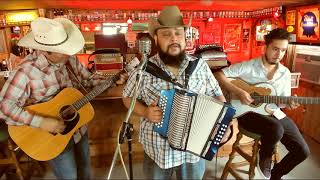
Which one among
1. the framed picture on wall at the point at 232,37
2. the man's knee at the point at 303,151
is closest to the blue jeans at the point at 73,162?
the man's knee at the point at 303,151

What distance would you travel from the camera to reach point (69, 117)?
2105mm

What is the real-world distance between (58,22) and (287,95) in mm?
2110

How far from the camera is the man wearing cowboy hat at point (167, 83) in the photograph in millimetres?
1730

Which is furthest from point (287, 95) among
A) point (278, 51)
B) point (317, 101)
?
point (278, 51)

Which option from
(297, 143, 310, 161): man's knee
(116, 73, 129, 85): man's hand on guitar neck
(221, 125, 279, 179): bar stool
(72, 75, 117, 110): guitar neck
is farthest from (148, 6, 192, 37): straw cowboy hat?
(297, 143, 310, 161): man's knee

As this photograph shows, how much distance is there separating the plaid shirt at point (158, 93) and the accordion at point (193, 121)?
108mm

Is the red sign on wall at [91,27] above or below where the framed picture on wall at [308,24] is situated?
above

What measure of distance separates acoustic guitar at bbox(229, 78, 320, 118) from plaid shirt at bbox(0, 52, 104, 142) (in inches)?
63.1

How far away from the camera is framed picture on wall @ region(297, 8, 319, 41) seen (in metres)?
4.01

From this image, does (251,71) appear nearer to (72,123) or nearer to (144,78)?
(144,78)

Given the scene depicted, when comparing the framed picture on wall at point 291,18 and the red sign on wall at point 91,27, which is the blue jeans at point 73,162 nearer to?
the framed picture on wall at point 291,18

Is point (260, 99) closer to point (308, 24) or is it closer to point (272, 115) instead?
point (272, 115)

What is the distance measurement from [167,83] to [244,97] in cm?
98

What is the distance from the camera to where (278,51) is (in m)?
2.48
